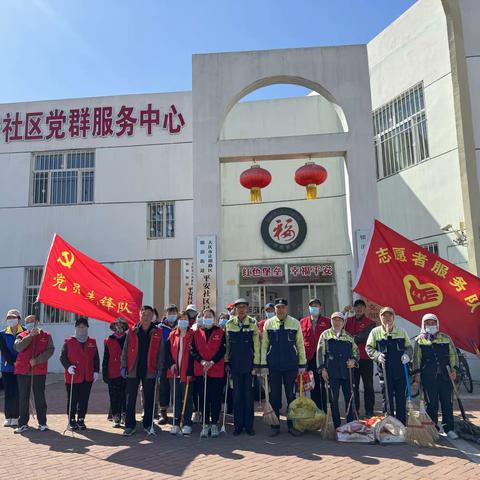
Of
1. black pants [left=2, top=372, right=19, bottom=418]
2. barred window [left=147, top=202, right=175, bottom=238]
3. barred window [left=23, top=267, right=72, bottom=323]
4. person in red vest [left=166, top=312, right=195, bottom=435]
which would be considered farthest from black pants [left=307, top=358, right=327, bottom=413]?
barred window [left=23, top=267, right=72, bottom=323]

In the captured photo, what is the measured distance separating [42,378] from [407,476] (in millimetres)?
5139

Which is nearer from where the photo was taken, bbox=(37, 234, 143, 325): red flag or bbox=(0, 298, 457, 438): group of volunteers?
bbox=(0, 298, 457, 438): group of volunteers

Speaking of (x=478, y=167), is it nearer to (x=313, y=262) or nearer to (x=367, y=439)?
(x=313, y=262)

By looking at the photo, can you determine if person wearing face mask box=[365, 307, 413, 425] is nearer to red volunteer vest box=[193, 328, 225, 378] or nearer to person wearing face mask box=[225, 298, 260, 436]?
person wearing face mask box=[225, 298, 260, 436]

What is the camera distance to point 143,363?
21.3 ft

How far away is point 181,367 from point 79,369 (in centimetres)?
157

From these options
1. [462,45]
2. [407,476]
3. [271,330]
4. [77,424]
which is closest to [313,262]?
[462,45]

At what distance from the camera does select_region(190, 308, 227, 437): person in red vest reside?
20.7 feet

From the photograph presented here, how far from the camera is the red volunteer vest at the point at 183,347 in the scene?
641cm

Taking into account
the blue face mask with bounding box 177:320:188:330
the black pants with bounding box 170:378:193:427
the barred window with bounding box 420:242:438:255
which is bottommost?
the black pants with bounding box 170:378:193:427

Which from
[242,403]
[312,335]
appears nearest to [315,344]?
[312,335]

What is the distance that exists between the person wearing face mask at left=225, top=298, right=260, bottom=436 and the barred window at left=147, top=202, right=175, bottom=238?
736 cm

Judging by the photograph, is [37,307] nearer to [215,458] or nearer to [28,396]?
[28,396]

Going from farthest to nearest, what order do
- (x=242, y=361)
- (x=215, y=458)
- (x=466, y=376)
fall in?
(x=466, y=376), (x=242, y=361), (x=215, y=458)
